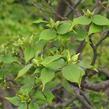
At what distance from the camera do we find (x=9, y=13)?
645 cm

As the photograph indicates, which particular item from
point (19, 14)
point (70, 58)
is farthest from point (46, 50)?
point (19, 14)

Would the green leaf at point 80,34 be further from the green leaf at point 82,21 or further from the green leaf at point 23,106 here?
the green leaf at point 23,106

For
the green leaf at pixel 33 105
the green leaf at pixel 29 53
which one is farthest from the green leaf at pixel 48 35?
the green leaf at pixel 33 105

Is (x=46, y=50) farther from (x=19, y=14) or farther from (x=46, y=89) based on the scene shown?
(x=19, y=14)

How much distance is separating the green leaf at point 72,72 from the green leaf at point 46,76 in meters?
0.05

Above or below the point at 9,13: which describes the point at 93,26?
above

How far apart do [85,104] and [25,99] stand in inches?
32.2

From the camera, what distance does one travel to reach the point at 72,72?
153 cm

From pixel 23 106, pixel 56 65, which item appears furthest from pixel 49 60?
pixel 23 106

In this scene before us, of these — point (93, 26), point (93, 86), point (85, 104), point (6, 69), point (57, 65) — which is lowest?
point (85, 104)

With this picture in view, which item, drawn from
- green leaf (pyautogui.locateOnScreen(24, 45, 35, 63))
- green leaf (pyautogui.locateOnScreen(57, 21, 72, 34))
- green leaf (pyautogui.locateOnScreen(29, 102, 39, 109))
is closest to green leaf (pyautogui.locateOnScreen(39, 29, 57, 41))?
green leaf (pyautogui.locateOnScreen(57, 21, 72, 34))

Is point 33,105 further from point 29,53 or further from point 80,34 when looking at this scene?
point 80,34

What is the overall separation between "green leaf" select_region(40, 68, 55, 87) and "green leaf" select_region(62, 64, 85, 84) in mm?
47

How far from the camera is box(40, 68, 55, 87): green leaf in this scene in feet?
5.04
